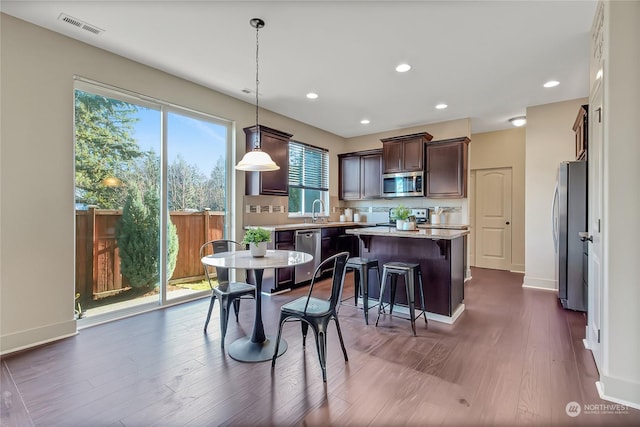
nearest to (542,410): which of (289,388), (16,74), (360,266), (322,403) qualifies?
(322,403)

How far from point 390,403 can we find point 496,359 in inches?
44.9

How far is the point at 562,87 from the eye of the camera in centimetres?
397

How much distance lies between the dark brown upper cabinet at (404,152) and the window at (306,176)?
1.31 metres

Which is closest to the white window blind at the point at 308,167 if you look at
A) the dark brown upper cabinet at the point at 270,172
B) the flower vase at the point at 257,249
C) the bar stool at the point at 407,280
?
the dark brown upper cabinet at the point at 270,172

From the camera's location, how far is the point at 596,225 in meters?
2.24

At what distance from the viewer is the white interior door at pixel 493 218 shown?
239 inches

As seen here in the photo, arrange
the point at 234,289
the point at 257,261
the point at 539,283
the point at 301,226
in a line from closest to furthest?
the point at 257,261
the point at 234,289
the point at 539,283
the point at 301,226

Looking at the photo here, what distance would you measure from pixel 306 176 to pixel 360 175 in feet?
4.05

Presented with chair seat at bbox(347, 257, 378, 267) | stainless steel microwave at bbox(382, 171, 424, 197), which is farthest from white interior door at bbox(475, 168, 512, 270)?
chair seat at bbox(347, 257, 378, 267)

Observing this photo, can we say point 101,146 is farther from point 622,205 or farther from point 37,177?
point 622,205

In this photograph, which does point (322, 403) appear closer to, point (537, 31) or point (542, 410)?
point (542, 410)

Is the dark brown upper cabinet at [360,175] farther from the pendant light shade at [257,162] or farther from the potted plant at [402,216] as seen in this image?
the pendant light shade at [257,162]

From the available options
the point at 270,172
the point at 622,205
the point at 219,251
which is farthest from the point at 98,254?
the point at 622,205

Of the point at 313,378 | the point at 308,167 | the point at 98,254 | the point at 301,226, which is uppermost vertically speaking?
the point at 308,167
